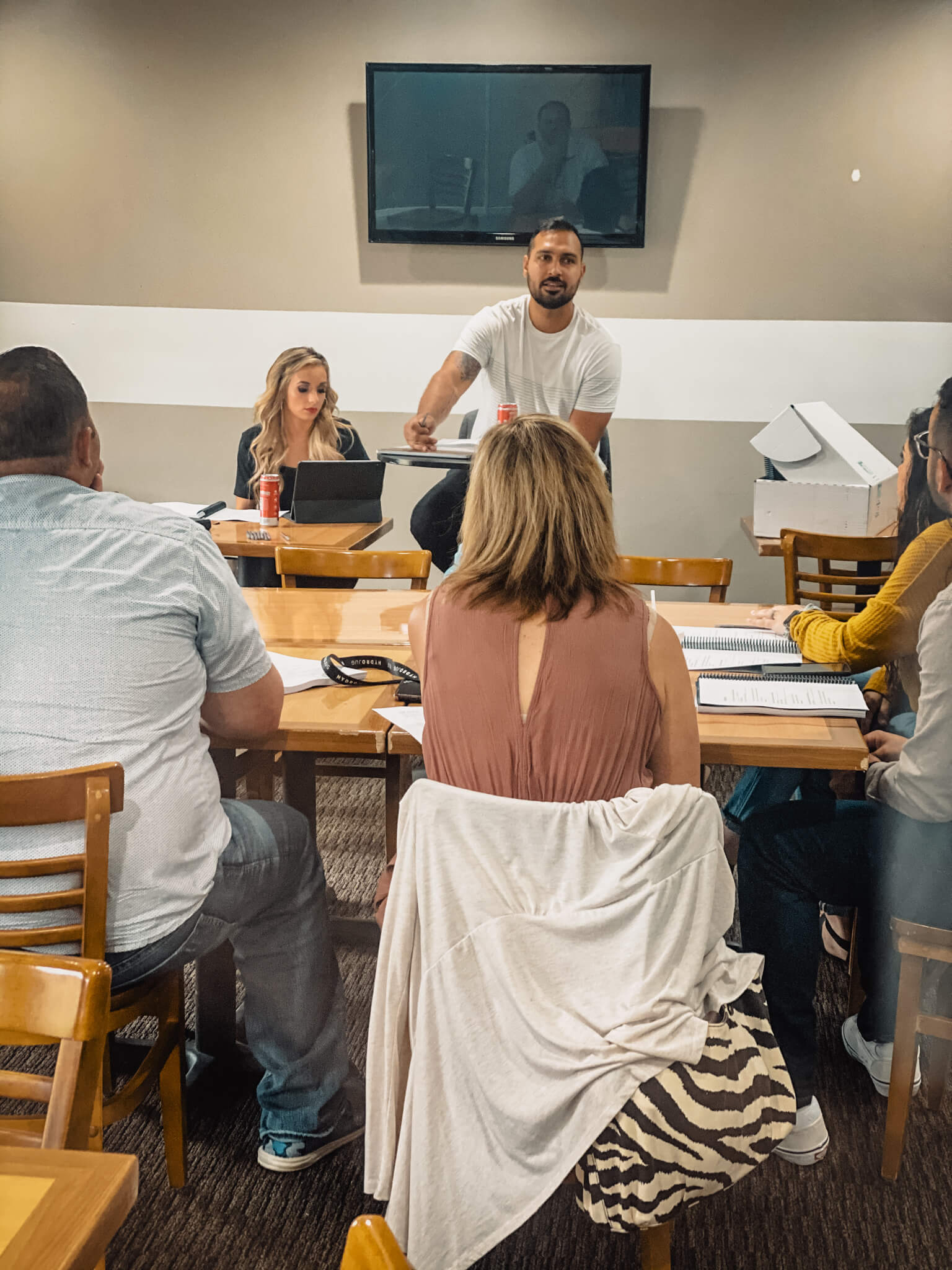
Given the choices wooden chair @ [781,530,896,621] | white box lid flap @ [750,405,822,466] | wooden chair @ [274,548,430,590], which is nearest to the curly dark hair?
wooden chair @ [781,530,896,621]

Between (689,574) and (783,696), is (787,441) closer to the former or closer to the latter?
(689,574)

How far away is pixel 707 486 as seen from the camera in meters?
4.42

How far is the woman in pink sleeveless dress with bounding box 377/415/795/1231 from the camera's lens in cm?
122

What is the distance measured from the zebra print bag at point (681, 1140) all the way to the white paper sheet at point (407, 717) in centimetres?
62

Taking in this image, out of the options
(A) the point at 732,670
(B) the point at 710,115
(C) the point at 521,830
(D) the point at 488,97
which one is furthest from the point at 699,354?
(C) the point at 521,830

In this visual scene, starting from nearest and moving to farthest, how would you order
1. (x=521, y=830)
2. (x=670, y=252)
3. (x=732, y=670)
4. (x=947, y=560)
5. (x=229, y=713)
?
(x=521, y=830) → (x=947, y=560) → (x=229, y=713) → (x=732, y=670) → (x=670, y=252)

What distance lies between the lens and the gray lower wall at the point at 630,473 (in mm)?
4398

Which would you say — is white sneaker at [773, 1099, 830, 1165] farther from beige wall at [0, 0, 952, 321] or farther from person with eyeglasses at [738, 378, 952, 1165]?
beige wall at [0, 0, 952, 321]

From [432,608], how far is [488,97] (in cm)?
329

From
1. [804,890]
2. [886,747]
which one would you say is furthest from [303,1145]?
[886,747]

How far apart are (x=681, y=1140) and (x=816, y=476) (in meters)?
2.91

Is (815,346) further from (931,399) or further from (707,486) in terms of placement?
(931,399)

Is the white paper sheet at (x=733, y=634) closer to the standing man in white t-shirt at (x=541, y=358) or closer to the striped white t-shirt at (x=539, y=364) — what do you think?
the standing man in white t-shirt at (x=541, y=358)

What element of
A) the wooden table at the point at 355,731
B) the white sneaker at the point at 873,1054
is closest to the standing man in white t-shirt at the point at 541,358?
the wooden table at the point at 355,731
